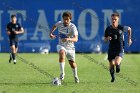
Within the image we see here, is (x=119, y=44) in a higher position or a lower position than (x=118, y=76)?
higher

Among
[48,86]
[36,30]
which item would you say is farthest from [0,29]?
[48,86]

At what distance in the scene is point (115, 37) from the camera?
1798cm

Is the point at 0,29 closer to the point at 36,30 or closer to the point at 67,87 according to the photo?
the point at 36,30

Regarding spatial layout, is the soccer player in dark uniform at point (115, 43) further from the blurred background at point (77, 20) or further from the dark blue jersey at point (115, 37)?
the blurred background at point (77, 20)

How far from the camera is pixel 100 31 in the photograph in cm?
3738

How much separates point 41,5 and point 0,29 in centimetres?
289

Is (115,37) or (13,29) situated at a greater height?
(115,37)

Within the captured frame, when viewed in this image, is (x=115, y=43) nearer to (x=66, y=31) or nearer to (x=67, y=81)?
(x=66, y=31)

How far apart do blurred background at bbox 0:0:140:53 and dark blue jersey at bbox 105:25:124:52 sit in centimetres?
1907

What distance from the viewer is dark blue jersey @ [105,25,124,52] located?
17875 mm

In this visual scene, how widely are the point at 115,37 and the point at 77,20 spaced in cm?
1942

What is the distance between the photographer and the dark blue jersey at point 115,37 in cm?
1788

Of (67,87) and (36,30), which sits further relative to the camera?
(36,30)

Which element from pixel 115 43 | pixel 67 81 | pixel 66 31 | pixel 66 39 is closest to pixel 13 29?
pixel 67 81
